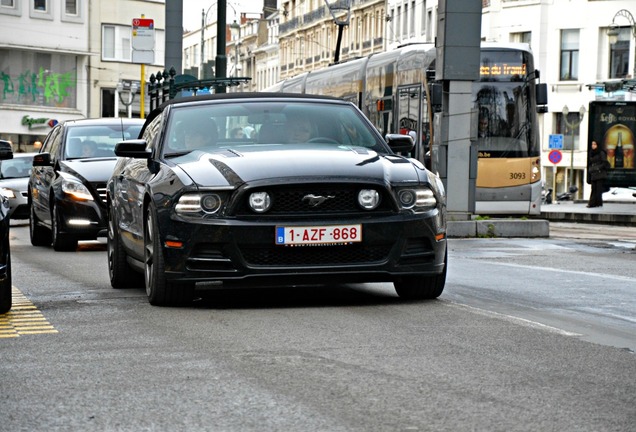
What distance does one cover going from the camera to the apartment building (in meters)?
78.1

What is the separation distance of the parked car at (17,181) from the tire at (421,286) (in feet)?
73.6

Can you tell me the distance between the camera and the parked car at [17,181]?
32.6 meters

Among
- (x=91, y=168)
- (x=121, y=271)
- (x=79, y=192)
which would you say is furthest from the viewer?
(x=91, y=168)

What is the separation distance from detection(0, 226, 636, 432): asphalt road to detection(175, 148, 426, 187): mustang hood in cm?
83

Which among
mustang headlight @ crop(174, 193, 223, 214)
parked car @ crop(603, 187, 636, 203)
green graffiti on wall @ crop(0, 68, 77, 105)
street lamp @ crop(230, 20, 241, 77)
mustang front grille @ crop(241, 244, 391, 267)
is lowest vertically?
parked car @ crop(603, 187, 636, 203)

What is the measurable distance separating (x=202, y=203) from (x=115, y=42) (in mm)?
75283

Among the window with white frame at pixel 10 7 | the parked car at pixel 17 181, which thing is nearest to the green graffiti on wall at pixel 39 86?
the window with white frame at pixel 10 7

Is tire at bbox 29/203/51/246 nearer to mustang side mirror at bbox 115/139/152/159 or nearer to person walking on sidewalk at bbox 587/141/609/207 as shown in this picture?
mustang side mirror at bbox 115/139/152/159

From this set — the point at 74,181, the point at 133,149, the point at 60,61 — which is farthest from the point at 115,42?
the point at 133,149

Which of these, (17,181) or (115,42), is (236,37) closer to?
(115,42)

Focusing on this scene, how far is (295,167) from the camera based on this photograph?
31.1ft

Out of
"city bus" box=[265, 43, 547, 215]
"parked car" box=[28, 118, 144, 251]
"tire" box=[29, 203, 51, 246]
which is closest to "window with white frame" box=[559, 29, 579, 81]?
"city bus" box=[265, 43, 547, 215]

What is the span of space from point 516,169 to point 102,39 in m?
54.9

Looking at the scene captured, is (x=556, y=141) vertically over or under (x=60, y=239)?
over
